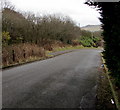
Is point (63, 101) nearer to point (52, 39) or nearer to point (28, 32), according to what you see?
point (28, 32)

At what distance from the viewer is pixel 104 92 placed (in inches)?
221

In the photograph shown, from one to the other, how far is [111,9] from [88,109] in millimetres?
3184

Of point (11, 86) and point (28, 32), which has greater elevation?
point (28, 32)

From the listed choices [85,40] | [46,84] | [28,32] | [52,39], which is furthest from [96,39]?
[46,84]

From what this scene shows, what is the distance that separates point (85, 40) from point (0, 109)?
4638 centimetres

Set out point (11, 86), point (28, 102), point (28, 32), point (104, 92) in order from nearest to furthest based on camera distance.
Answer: point (28, 102)
point (104, 92)
point (11, 86)
point (28, 32)

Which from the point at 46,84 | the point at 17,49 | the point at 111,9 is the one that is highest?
the point at 111,9

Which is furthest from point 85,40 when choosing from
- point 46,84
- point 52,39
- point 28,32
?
point 46,84

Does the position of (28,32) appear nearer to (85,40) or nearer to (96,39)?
(85,40)

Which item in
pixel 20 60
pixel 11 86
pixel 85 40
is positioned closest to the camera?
pixel 11 86

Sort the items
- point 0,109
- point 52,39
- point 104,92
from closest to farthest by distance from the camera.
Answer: point 0,109, point 104,92, point 52,39

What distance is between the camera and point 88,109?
4281 mm

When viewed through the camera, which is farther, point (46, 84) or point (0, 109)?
point (46, 84)

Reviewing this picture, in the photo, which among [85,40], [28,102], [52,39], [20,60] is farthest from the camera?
[85,40]
